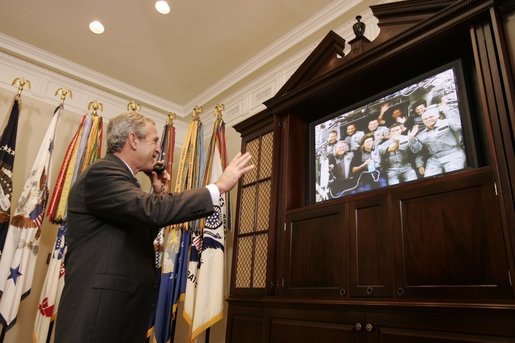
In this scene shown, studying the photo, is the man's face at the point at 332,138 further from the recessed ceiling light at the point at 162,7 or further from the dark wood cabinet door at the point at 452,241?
the recessed ceiling light at the point at 162,7

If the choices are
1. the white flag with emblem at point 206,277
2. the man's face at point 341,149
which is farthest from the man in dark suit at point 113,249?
the white flag with emblem at point 206,277

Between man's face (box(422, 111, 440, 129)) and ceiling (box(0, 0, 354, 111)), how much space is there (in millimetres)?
1525

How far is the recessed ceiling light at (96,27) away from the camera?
3639 mm

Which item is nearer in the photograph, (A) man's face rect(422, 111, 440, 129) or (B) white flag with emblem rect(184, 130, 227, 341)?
(A) man's face rect(422, 111, 440, 129)

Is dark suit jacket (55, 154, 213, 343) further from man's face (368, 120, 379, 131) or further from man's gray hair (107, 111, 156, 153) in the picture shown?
man's face (368, 120, 379, 131)

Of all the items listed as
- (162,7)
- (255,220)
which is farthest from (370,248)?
(162,7)

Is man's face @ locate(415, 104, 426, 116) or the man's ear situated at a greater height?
man's face @ locate(415, 104, 426, 116)

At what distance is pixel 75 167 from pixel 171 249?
129 centimetres

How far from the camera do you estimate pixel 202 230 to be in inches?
128

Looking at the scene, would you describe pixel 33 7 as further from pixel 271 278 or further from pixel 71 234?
pixel 271 278

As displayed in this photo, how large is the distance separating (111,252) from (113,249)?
0.01 metres

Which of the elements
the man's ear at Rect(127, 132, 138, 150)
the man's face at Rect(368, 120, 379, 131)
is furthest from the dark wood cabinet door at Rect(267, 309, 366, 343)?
the man's ear at Rect(127, 132, 138, 150)

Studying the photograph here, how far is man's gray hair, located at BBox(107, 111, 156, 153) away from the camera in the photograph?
5.48ft

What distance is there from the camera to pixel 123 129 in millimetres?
1688
